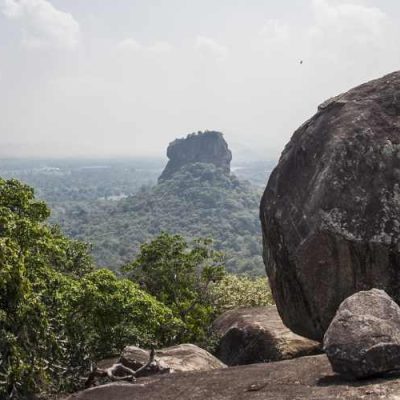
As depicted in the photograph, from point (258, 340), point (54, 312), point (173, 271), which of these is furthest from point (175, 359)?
point (173, 271)

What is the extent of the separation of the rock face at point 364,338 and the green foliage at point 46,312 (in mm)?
7524

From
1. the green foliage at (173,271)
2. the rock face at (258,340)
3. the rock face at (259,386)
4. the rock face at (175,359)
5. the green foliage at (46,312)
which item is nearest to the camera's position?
the rock face at (259,386)

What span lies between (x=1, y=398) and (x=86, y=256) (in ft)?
51.7

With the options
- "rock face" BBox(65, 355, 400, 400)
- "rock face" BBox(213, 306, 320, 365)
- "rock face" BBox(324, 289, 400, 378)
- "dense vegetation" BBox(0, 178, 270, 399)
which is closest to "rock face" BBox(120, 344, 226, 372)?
"dense vegetation" BBox(0, 178, 270, 399)

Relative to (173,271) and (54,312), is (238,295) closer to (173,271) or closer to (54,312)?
(173,271)

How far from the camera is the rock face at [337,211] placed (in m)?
13.9

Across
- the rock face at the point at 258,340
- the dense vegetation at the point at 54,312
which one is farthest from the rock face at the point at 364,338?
the rock face at the point at 258,340

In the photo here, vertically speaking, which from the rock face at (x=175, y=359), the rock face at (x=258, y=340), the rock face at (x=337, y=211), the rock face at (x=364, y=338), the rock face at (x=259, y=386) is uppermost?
the rock face at (x=337, y=211)

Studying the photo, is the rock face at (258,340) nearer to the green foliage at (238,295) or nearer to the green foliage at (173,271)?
the green foliage at (173,271)

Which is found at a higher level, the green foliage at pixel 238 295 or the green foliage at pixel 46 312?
the green foliage at pixel 46 312

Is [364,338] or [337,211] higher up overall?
[337,211]

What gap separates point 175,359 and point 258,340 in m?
6.52

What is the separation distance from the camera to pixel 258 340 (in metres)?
21.6

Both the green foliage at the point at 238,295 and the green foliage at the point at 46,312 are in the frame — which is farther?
the green foliage at the point at 238,295
